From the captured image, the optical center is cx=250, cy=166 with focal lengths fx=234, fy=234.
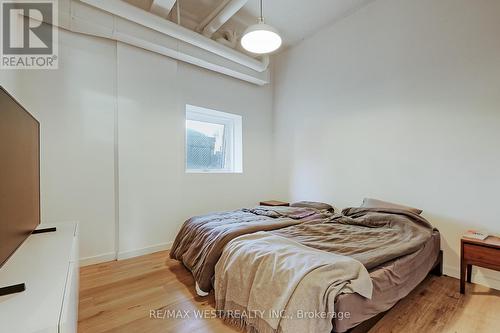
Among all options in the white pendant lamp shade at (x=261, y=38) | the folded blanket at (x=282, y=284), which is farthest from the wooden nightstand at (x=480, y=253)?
the white pendant lamp shade at (x=261, y=38)

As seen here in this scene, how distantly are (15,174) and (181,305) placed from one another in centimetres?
137

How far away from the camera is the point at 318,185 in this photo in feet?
11.5

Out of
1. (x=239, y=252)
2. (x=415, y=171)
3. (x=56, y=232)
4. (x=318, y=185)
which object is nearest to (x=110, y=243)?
(x=56, y=232)

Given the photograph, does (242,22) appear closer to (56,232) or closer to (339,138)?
(339,138)

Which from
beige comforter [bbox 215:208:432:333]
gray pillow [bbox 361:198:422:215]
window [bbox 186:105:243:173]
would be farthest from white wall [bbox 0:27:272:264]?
gray pillow [bbox 361:198:422:215]

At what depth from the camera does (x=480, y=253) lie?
6.13 ft

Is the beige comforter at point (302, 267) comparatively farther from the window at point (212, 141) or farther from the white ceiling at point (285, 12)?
the white ceiling at point (285, 12)

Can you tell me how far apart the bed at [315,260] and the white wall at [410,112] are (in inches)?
17.8

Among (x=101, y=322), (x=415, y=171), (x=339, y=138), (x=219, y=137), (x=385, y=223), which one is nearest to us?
(x=101, y=322)

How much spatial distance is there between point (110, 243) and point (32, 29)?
2.34m

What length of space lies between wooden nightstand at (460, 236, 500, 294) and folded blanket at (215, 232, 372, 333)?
51.8 inches

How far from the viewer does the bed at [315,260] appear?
1.22m

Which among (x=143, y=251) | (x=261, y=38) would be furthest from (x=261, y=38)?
(x=143, y=251)

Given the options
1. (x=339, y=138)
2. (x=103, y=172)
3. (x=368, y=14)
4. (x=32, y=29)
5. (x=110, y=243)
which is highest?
(x=368, y=14)
